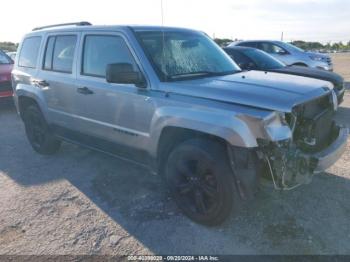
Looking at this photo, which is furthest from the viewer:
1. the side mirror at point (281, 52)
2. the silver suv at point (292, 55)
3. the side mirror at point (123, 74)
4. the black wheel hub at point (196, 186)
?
the side mirror at point (281, 52)

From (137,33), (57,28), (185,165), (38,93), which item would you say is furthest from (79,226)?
(57,28)

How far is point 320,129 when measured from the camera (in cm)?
352

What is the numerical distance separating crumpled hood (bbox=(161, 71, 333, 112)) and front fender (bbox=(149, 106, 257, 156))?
18 centimetres

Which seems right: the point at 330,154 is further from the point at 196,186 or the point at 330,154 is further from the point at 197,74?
the point at 197,74

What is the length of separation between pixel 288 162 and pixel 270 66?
5606 millimetres

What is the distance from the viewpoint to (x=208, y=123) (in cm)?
315

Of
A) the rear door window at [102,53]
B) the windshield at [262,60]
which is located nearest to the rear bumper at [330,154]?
the rear door window at [102,53]

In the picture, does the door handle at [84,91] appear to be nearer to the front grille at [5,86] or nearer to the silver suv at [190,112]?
the silver suv at [190,112]

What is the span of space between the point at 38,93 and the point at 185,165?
301 centimetres

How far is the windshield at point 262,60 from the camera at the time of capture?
8.18 meters

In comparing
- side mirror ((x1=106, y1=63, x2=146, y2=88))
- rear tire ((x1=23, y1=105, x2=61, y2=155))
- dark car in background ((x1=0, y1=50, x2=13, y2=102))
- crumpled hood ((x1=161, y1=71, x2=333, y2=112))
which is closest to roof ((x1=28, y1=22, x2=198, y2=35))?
side mirror ((x1=106, y1=63, x2=146, y2=88))

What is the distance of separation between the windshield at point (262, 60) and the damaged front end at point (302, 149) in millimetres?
4634

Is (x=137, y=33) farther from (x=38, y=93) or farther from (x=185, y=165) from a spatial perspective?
(x=38, y=93)

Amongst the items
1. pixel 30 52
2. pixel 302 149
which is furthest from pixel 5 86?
pixel 302 149
